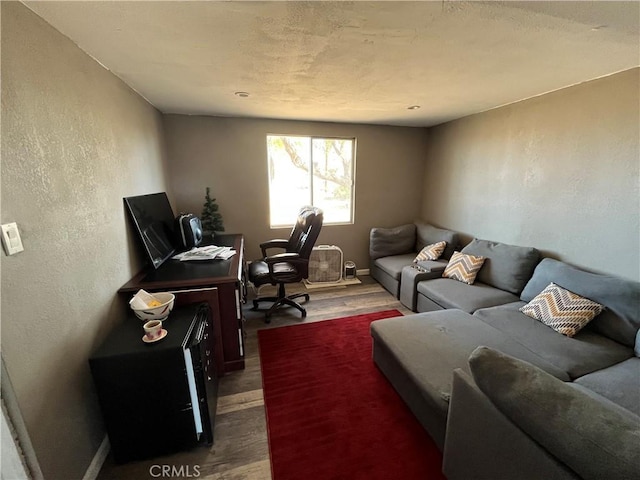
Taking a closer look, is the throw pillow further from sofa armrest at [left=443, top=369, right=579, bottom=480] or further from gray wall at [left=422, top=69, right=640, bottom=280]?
sofa armrest at [left=443, top=369, right=579, bottom=480]

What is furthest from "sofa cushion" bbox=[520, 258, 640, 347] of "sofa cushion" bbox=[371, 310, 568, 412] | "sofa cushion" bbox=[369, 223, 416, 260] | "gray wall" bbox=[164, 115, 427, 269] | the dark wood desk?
the dark wood desk

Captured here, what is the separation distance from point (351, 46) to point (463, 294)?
7.31 ft

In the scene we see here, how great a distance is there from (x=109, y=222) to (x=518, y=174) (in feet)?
11.6

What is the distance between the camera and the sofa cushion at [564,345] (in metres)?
1.59

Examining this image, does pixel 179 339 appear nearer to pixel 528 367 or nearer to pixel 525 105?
pixel 528 367

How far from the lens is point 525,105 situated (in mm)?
2564

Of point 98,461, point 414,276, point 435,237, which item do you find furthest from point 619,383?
point 98,461

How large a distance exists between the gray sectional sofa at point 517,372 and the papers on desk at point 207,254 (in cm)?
146

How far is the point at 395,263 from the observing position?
3.47m

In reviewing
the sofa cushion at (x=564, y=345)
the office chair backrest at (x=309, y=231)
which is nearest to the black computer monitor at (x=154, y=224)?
the office chair backrest at (x=309, y=231)

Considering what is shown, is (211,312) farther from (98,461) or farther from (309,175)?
(309,175)

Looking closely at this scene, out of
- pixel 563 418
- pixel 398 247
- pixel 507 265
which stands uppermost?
pixel 563 418

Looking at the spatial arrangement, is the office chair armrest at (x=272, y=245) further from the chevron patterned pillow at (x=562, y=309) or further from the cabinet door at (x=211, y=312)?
the chevron patterned pillow at (x=562, y=309)

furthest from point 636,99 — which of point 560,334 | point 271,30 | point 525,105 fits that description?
point 271,30
